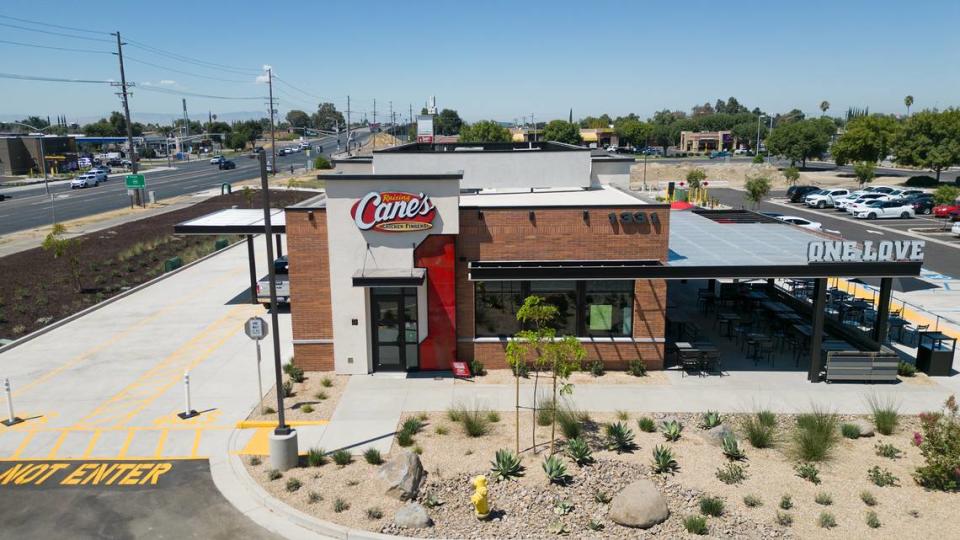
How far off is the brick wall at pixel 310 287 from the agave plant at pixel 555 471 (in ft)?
28.1

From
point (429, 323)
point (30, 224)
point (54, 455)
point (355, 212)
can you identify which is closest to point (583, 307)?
point (429, 323)

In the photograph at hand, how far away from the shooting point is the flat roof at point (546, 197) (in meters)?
21.0

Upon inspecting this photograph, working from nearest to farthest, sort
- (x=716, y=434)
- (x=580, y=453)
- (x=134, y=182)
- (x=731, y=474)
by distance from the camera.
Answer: (x=731, y=474)
(x=580, y=453)
(x=716, y=434)
(x=134, y=182)

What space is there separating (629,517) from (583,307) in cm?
821

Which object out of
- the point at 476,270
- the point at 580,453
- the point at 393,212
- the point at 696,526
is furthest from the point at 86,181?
the point at 696,526

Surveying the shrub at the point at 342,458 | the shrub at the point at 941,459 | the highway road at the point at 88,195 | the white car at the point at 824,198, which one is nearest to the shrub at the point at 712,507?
the shrub at the point at 941,459

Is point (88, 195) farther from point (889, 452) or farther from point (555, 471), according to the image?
point (889, 452)

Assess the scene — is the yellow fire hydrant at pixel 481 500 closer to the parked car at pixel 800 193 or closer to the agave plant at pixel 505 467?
the agave plant at pixel 505 467

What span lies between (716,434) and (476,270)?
7357mm

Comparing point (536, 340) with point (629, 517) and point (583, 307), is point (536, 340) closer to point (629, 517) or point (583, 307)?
point (629, 517)

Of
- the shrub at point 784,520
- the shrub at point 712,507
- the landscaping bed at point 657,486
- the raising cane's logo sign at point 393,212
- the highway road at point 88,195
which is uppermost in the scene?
the raising cane's logo sign at point 393,212

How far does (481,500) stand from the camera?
1142 cm

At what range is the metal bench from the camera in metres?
18.0

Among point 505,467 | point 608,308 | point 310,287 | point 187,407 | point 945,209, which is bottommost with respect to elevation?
point 187,407
